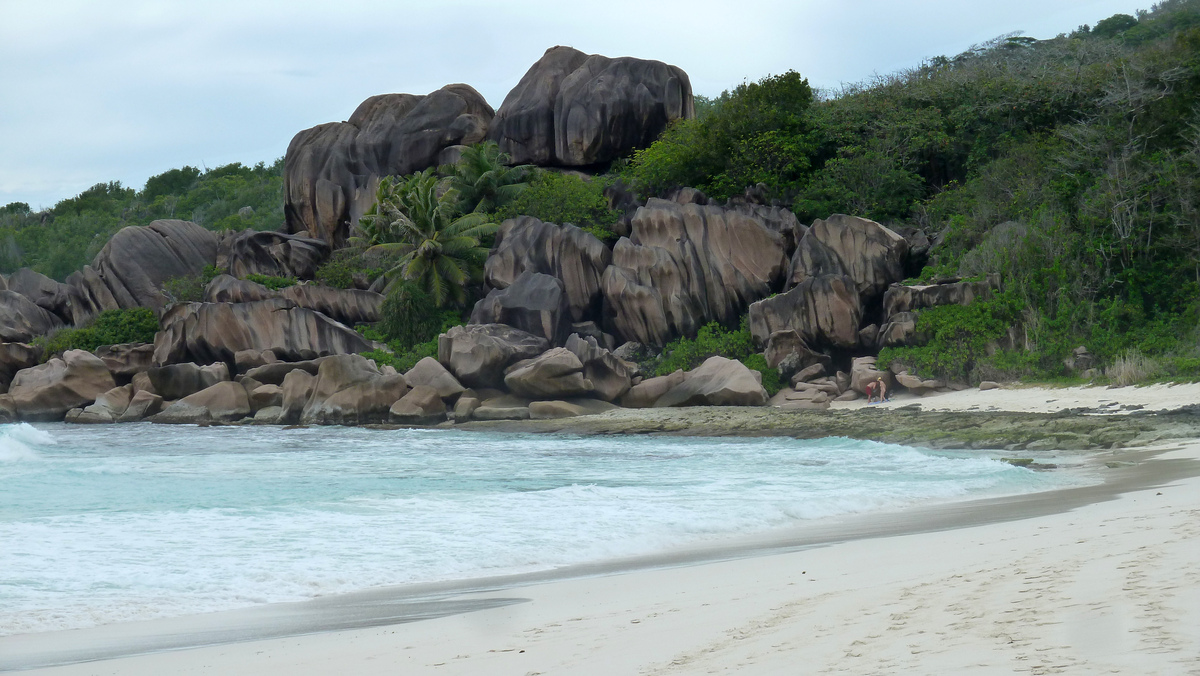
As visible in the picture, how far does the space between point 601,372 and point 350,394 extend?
7586 mm

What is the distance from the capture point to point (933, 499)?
10.7 metres

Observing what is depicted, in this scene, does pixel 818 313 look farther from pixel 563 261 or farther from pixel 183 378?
pixel 183 378

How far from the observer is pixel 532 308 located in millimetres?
29703

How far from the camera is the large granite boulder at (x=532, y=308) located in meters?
29.7

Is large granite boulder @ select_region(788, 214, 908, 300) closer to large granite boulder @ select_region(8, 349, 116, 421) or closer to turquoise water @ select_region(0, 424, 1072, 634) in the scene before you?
turquoise water @ select_region(0, 424, 1072, 634)

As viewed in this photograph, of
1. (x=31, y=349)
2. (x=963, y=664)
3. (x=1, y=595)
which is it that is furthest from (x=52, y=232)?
(x=963, y=664)

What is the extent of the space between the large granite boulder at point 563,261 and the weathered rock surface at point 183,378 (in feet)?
33.8

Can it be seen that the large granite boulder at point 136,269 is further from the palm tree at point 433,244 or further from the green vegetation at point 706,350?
the green vegetation at point 706,350

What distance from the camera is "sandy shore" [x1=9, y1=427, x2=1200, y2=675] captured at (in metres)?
3.48

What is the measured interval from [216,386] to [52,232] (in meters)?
44.1

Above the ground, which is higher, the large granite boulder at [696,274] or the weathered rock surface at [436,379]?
the large granite boulder at [696,274]

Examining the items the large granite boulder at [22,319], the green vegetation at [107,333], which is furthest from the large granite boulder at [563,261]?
the large granite boulder at [22,319]

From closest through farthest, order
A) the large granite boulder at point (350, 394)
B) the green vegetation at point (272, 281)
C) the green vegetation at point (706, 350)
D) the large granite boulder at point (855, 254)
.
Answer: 1. the large granite boulder at point (350, 394)
2. the large granite boulder at point (855, 254)
3. the green vegetation at point (706, 350)
4. the green vegetation at point (272, 281)

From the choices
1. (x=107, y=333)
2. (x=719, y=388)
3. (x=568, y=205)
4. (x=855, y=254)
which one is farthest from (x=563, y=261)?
(x=107, y=333)
